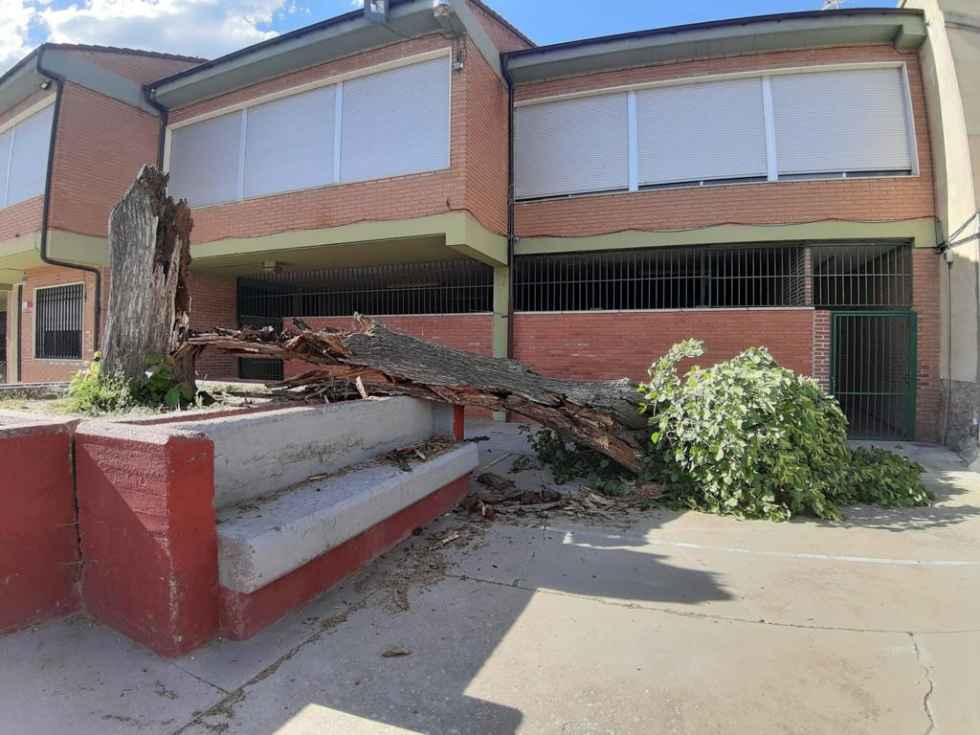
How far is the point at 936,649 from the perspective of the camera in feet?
8.88

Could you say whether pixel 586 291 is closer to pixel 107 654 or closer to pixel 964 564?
pixel 964 564

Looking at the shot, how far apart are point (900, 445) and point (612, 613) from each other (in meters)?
7.44

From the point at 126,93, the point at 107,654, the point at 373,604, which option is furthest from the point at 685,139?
the point at 126,93

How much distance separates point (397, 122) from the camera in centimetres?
873

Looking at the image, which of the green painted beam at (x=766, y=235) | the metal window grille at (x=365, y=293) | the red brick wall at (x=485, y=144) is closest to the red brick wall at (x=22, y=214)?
the metal window grille at (x=365, y=293)

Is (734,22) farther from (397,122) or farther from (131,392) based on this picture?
(131,392)

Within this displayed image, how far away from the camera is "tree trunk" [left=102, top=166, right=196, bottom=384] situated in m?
4.65

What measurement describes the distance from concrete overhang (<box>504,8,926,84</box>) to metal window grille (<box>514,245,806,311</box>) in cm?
329

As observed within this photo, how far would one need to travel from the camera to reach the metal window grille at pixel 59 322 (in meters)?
12.2

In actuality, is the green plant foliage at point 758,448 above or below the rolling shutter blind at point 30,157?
below

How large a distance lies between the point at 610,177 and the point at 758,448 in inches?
248

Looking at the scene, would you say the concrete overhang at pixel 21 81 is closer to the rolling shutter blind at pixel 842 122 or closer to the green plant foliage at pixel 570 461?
the green plant foliage at pixel 570 461

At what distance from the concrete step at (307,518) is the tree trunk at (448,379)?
3.27 ft

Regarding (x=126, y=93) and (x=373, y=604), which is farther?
(x=126, y=93)
